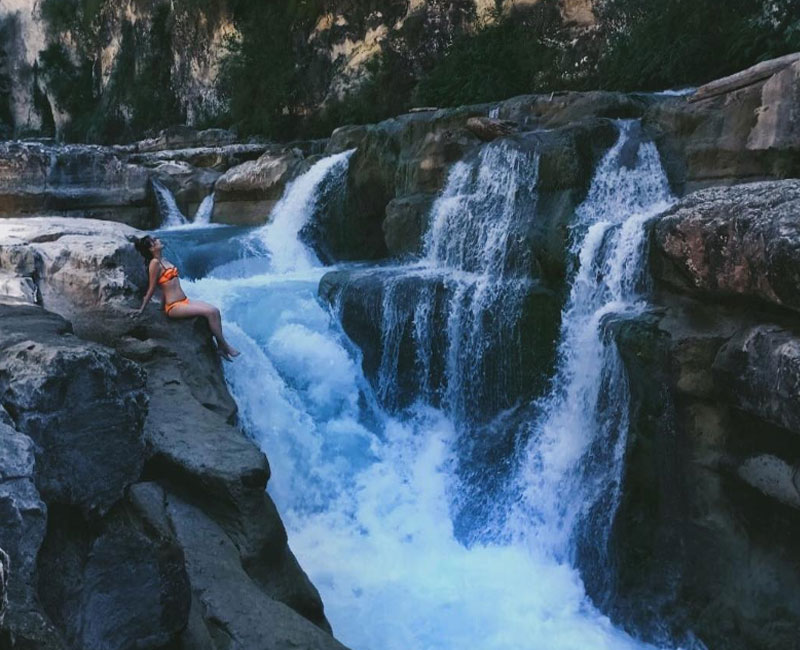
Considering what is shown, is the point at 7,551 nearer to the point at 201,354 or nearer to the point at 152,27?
the point at 201,354

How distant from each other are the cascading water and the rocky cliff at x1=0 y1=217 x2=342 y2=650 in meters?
0.83

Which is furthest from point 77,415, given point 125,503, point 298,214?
point 298,214

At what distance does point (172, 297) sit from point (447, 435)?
261 cm

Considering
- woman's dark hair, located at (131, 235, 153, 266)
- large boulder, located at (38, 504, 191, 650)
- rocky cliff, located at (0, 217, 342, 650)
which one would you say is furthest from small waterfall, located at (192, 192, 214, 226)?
large boulder, located at (38, 504, 191, 650)

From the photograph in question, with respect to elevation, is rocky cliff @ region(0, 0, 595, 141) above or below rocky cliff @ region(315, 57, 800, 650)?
above

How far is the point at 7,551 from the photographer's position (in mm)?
2258

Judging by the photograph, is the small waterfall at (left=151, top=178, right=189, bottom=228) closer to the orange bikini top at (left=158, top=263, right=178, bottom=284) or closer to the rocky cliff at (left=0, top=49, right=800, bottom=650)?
the rocky cliff at (left=0, top=49, right=800, bottom=650)

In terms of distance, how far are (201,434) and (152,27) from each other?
21.7m

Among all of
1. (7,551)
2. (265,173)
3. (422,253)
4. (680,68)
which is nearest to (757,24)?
(680,68)

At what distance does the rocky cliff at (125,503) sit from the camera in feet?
8.26

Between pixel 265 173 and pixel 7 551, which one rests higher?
pixel 265 173

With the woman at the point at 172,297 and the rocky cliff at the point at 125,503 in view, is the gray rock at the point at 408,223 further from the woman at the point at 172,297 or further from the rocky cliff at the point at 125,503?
the rocky cliff at the point at 125,503

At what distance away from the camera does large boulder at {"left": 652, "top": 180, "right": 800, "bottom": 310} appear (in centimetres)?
455

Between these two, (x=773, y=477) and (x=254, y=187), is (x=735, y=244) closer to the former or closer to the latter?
(x=773, y=477)
